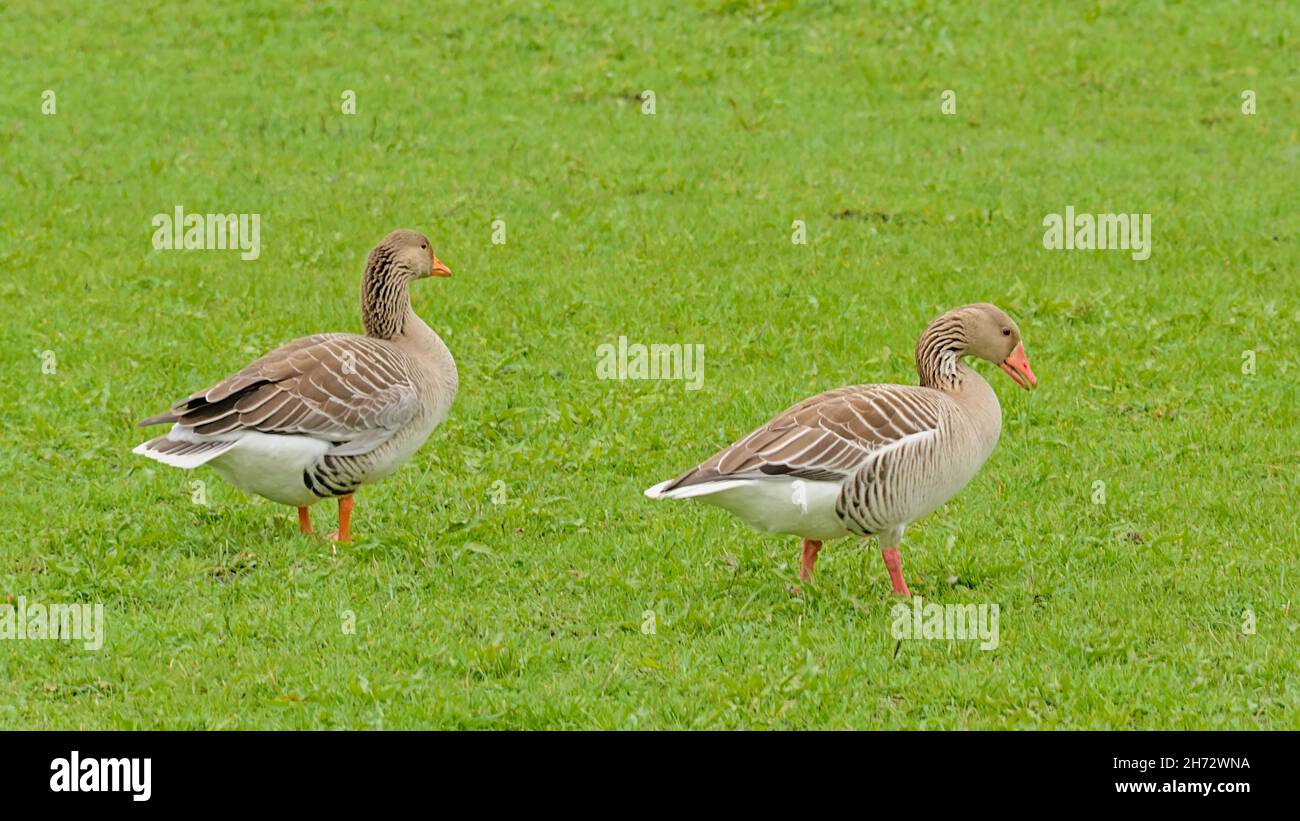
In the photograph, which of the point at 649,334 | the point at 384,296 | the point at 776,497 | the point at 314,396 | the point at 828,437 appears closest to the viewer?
the point at 776,497

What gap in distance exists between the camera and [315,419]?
970 cm

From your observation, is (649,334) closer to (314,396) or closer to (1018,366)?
(314,396)

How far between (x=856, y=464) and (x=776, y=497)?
478 mm

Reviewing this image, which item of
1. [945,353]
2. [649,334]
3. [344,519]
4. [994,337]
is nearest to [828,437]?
[945,353]

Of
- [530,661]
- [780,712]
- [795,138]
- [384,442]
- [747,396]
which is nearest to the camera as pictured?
[780,712]

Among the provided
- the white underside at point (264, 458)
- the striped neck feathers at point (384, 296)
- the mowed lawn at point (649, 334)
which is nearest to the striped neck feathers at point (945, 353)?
the mowed lawn at point (649, 334)

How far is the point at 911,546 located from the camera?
33.4 ft

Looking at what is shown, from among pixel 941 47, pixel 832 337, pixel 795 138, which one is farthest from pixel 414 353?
pixel 941 47

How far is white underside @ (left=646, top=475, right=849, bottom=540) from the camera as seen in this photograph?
28.1 ft

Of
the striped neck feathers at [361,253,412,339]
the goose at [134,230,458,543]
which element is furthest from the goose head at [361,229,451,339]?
the goose at [134,230,458,543]

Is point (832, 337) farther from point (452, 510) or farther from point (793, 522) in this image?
point (793, 522)

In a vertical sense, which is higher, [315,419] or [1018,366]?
[1018,366]

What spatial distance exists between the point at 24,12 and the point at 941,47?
14.1m

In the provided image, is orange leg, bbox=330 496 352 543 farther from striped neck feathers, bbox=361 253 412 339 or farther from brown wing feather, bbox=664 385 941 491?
brown wing feather, bbox=664 385 941 491
